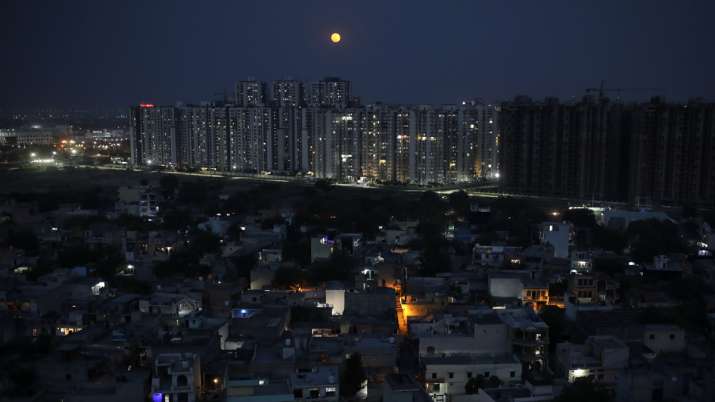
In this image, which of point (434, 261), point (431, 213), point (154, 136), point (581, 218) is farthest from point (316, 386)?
point (154, 136)

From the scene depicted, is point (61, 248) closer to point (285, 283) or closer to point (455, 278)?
point (285, 283)

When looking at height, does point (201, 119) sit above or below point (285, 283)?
above

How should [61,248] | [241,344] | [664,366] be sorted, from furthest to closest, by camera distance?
1. [61,248]
2. [241,344]
3. [664,366]

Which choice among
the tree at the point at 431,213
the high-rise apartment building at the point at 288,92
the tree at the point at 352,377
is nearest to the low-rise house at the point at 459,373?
the tree at the point at 352,377

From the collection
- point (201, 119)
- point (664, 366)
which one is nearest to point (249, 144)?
point (201, 119)

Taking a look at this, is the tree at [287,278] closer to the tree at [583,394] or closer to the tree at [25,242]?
the tree at [583,394]

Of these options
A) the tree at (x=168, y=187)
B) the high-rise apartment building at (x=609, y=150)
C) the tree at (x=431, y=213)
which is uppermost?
the high-rise apartment building at (x=609, y=150)

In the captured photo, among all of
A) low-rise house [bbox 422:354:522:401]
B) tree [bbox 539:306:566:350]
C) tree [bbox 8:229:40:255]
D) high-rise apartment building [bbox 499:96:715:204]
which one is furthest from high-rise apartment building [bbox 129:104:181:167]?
low-rise house [bbox 422:354:522:401]

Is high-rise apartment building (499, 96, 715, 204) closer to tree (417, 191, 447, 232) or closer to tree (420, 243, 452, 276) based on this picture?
tree (417, 191, 447, 232)
